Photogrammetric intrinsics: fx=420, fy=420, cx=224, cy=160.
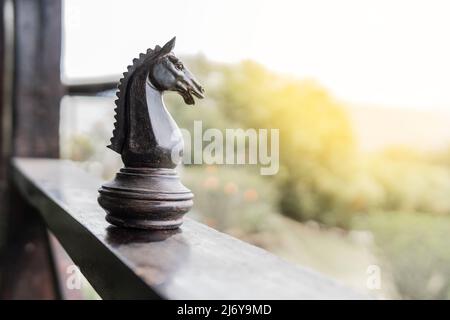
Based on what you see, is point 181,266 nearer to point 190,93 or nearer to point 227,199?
point 190,93

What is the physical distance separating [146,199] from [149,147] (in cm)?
10

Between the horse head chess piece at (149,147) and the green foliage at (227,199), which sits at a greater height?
the horse head chess piece at (149,147)

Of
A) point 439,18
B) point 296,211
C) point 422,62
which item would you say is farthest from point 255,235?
point 439,18

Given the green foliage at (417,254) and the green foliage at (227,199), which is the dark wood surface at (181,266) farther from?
the green foliage at (227,199)

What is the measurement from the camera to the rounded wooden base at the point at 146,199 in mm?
721

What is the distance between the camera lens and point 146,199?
2.36 ft

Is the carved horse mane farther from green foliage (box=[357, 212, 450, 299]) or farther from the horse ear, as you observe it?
green foliage (box=[357, 212, 450, 299])

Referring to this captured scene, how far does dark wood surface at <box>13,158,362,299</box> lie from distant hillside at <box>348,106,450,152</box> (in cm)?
636

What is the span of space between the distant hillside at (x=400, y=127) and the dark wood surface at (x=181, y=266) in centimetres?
636

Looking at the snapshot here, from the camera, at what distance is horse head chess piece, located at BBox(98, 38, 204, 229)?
0.73 m

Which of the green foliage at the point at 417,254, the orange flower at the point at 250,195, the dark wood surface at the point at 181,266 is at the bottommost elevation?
the green foliage at the point at 417,254

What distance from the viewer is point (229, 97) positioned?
23.9 ft

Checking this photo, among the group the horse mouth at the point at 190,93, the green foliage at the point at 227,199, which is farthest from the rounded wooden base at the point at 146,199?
the green foliage at the point at 227,199

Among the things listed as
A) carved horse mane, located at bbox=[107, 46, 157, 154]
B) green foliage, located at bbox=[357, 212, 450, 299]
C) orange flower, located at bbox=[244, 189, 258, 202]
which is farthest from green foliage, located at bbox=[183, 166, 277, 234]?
carved horse mane, located at bbox=[107, 46, 157, 154]
